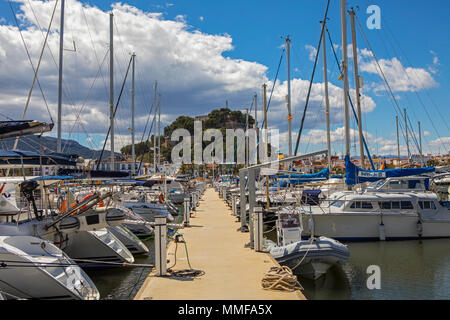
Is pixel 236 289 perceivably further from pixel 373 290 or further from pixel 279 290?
pixel 373 290

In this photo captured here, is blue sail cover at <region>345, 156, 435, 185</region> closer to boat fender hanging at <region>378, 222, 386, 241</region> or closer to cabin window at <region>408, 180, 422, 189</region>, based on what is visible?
cabin window at <region>408, 180, 422, 189</region>

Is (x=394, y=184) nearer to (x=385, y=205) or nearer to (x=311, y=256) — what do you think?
(x=385, y=205)

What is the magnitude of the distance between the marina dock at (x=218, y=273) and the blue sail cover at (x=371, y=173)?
6.61 meters

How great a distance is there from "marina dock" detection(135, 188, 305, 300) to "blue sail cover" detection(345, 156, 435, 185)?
6.61m

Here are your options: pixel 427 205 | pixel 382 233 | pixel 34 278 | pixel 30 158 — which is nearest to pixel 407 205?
pixel 427 205

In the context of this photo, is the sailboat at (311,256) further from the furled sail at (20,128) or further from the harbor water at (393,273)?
the furled sail at (20,128)

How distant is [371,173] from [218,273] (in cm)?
1296

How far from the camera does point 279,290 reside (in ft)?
28.5

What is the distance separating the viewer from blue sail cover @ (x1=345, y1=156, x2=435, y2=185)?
20.1 m

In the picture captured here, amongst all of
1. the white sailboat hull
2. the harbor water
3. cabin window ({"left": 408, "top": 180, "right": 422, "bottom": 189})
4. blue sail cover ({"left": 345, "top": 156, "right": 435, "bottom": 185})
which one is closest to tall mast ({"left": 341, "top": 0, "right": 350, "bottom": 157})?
blue sail cover ({"left": 345, "top": 156, "right": 435, "bottom": 185})

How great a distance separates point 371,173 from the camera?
20.7 metres

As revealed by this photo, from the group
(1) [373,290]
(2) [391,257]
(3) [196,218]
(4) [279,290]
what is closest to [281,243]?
(1) [373,290]

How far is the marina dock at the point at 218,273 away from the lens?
8.38 m
